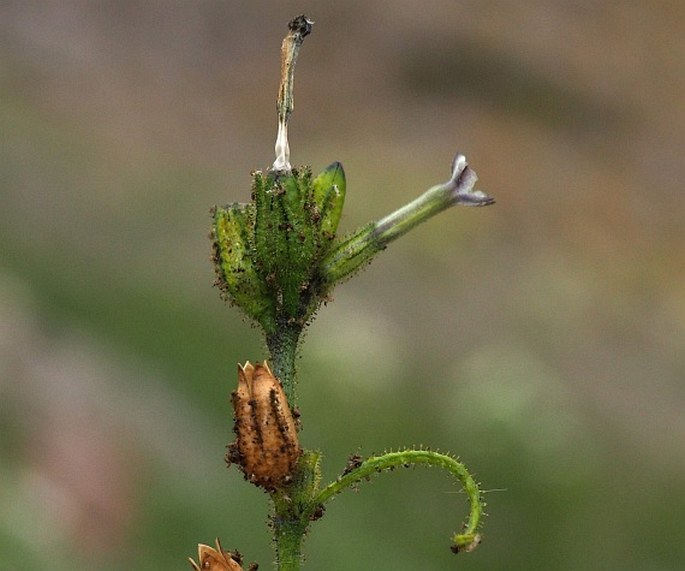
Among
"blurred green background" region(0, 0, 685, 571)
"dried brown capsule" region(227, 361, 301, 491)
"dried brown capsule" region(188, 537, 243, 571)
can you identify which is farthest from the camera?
"blurred green background" region(0, 0, 685, 571)

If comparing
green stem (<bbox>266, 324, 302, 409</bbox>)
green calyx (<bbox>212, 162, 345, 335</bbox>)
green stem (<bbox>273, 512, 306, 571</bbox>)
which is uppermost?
green calyx (<bbox>212, 162, 345, 335</bbox>)

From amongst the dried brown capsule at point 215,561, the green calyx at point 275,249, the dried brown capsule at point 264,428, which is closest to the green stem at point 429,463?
the dried brown capsule at point 264,428

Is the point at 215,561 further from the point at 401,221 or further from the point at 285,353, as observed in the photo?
the point at 401,221

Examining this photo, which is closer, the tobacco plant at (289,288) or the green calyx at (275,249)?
the tobacco plant at (289,288)

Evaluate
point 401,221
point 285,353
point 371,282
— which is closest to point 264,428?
point 285,353

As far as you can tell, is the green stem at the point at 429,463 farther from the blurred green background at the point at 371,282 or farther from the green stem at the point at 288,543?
the blurred green background at the point at 371,282

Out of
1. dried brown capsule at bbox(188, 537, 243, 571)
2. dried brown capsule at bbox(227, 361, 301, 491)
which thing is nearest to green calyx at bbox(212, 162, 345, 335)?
dried brown capsule at bbox(227, 361, 301, 491)

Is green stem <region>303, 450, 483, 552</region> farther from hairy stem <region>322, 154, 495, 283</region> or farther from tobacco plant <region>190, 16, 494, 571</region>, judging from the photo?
hairy stem <region>322, 154, 495, 283</region>
